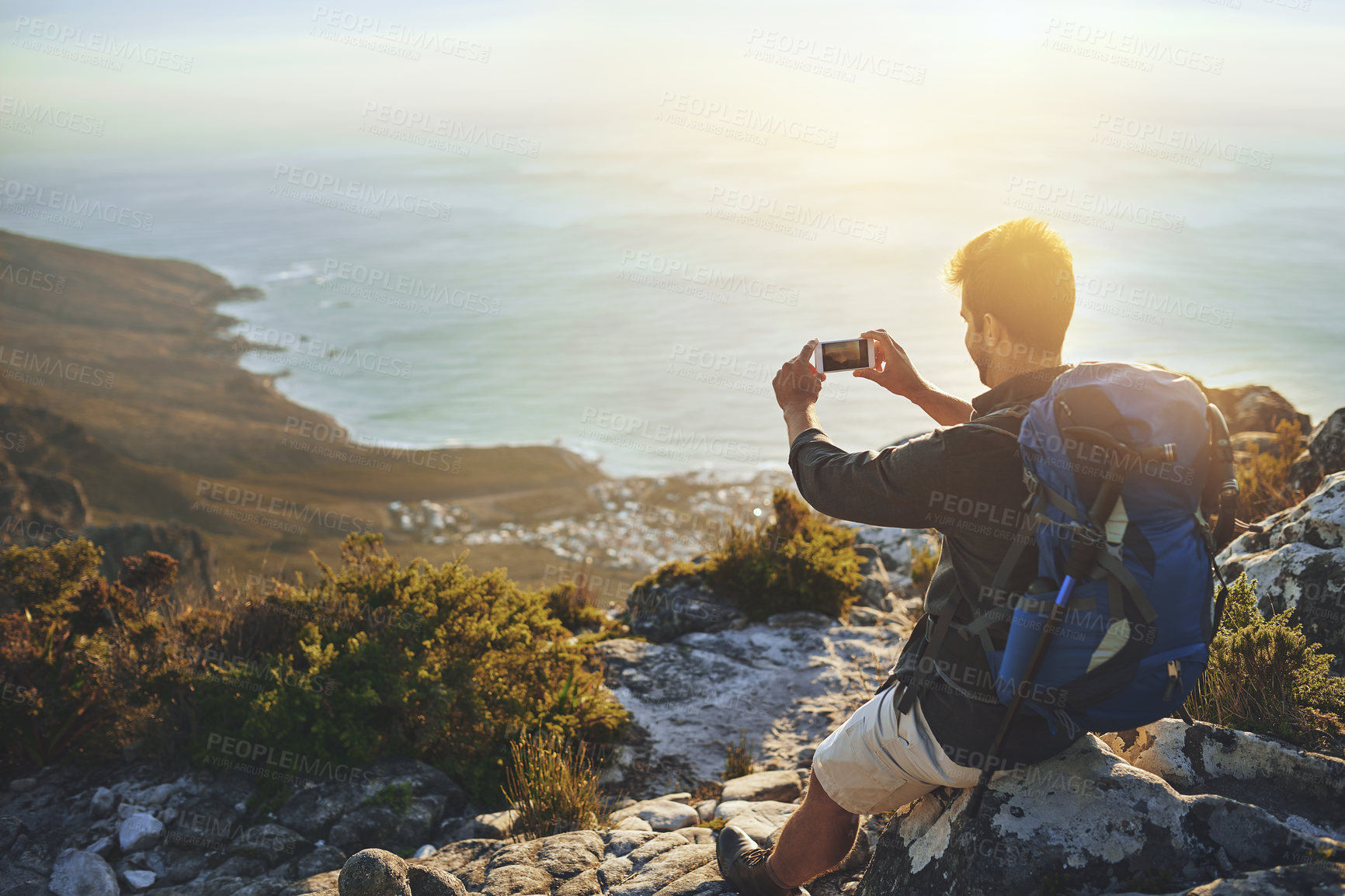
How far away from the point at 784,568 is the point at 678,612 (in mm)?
1169

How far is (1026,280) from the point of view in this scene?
2584mm

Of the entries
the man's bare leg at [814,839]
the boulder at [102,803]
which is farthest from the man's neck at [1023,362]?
the boulder at [102,803]

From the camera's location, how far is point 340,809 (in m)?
5.35

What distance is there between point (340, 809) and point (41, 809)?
2028 mm

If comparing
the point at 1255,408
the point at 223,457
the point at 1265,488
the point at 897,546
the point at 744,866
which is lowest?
the point at 223,457

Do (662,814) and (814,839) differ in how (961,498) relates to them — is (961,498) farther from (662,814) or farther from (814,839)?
(662,814)

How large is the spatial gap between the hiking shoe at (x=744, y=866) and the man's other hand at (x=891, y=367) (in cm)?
202

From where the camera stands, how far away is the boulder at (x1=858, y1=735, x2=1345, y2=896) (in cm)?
270

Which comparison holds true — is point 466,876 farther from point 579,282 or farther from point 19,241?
point 579,282

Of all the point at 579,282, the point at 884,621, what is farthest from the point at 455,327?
the point at 884,621

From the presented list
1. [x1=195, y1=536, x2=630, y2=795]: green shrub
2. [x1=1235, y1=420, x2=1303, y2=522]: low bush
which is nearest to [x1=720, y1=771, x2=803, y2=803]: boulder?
[x1=195, y1=536, x2=630, y2=795]: green shrub

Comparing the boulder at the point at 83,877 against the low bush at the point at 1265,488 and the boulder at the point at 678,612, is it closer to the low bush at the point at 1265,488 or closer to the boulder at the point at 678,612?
the boulder at the point at 678,612

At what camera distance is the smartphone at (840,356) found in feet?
10.5

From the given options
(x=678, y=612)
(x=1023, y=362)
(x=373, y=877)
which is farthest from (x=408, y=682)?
(x=1023, y=362)
